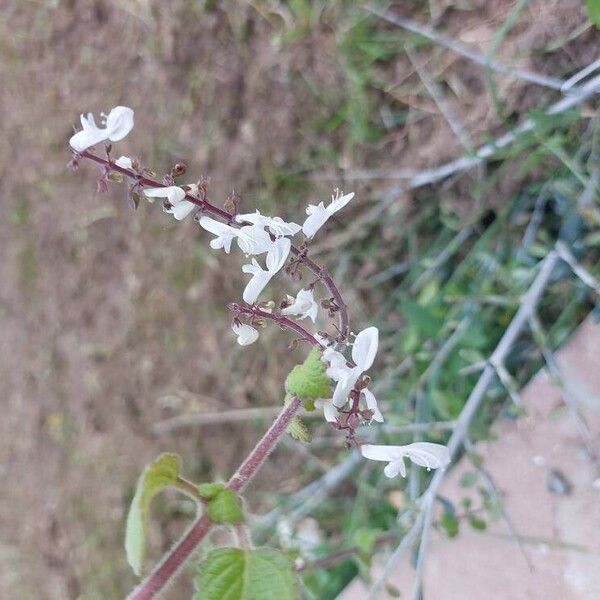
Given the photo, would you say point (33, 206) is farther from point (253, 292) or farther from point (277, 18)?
point (253, 292)

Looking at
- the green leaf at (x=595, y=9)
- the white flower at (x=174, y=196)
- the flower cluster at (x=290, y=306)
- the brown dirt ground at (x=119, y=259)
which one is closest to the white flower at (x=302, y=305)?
the flower cluster at (x=290, y=306)

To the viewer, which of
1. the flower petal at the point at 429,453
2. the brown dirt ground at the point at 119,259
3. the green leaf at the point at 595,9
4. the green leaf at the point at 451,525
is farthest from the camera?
the brown dirt ground at the point at 119,259

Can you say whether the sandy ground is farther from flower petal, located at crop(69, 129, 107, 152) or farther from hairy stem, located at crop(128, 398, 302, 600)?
flower petal, located at crop(69, 129, 107, 152)

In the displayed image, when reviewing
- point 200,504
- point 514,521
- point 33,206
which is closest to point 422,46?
point 514,521

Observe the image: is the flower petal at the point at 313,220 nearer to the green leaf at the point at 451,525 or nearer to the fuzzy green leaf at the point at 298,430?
the fuzzy green leaf at the point at 298,430

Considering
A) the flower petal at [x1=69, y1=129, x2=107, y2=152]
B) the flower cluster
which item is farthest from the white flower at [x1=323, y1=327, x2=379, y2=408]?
the flower petal at [x1=69, y1=129, x2=107, y2=152]

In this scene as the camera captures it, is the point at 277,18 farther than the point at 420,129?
Yes
